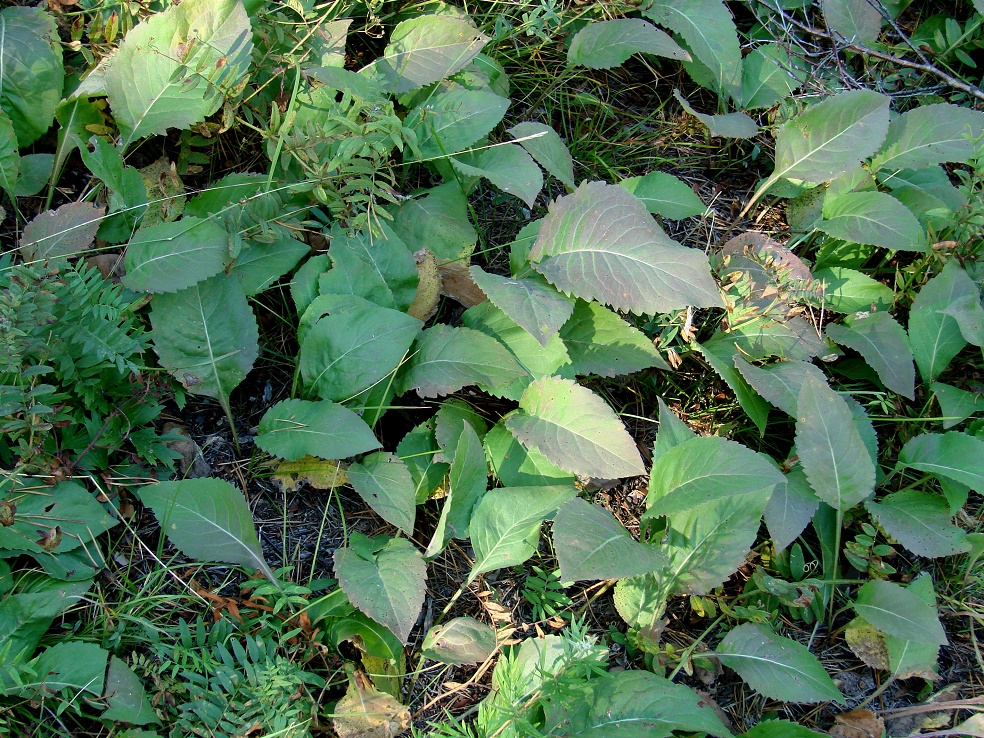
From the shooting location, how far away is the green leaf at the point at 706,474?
74.1 inches

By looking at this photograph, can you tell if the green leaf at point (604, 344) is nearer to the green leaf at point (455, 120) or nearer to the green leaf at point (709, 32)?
the green leaf at point (455, 120)

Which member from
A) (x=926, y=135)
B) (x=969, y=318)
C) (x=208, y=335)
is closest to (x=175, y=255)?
(x=208, y=335)

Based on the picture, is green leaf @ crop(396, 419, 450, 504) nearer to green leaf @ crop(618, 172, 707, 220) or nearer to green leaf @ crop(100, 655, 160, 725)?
green leaf @ crop(100, 655, 160, 725)

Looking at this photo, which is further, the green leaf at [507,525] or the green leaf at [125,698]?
the green leaf at [507,525]

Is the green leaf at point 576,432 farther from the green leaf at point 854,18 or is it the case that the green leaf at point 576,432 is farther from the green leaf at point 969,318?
the green leaf at point 854,18

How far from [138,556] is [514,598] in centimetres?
92

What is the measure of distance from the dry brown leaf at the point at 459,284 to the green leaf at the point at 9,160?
1.16m

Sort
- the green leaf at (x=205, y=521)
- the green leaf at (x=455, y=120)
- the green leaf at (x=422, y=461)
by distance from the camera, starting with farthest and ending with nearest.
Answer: the green leaf at (x=455, y=120) < the green leaf at (x=422, y=461) < the green leaf at (x=205, y=521)

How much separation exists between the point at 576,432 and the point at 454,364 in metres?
0.37

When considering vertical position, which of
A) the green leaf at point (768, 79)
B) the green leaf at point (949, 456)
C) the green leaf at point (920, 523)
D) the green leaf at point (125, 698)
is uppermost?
the green leaf at point (768, 79)

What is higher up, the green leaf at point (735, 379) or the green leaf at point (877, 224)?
the green leaf at point (877, 224)

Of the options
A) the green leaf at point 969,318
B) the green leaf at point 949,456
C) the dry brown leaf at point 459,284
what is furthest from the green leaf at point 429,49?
the green leaf at point 949,456

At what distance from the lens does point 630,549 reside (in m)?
1.84

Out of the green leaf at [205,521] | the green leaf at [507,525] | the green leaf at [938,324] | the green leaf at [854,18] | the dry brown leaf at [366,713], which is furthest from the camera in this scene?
the green leaf at [854,18]
